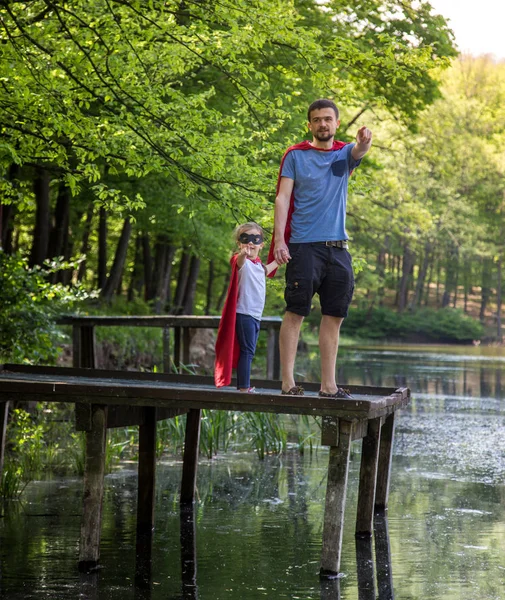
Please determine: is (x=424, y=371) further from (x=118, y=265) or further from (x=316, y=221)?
(x=316, y=221)

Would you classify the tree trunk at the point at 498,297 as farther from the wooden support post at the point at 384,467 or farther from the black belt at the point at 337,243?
the black belt at the point at 337,243

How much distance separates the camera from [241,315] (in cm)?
816

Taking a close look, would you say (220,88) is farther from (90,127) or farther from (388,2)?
(90,127)

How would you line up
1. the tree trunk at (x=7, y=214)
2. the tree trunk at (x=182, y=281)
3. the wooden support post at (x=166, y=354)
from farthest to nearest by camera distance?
the tree trunk at (x=182, y=281)
the tree trunk at (x=7, y=214)
the wooden support post at (x=166, y=354)

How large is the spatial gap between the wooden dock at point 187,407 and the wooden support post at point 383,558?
20cm

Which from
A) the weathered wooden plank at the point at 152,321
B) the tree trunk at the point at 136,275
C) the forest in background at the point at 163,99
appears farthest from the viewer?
the tree trunk at the point at 136,275

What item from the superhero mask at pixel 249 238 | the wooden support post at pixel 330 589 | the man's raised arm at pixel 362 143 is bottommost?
the wooden support post at pixel 330 589

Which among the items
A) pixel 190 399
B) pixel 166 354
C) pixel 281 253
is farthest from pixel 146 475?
pixel 166 354

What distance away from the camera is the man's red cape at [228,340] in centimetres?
809

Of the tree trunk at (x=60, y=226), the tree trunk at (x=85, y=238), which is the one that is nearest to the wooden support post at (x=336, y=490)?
the tree trunk at (x=60, y=226)

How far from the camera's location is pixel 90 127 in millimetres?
10461

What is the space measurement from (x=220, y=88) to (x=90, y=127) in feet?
27.1

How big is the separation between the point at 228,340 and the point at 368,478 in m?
1.93

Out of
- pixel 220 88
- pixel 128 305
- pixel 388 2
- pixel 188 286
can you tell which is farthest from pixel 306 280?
pixel 188 286
